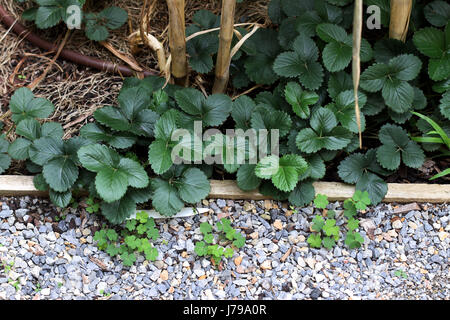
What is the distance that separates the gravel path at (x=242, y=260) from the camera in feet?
5.85

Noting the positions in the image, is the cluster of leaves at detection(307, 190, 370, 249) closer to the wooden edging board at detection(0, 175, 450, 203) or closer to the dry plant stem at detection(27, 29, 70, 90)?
the wooden edging board at detection(0, 175, 450, 203)

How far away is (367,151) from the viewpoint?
6.72ft

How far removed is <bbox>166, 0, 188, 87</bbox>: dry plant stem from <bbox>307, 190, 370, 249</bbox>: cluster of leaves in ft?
2.26

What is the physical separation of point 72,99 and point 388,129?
1.22 m

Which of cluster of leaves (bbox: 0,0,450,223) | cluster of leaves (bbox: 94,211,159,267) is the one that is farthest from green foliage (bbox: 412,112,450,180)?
cluster of leaves (bbox: 94,211,159,267)

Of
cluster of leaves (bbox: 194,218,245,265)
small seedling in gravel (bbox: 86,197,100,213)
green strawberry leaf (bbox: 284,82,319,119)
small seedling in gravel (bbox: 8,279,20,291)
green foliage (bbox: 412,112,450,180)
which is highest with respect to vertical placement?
green strawberry leaf (bbox: 284,82,319,119)

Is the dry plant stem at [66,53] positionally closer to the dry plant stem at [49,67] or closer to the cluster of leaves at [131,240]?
the dry plant stem at [49,67]

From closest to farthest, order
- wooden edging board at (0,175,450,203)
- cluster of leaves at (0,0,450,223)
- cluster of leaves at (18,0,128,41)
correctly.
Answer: cluster of leaves at (0,0,450,223), wooden edging board at (0,175,450,203), cluster of leaves at (18,0,128,41)

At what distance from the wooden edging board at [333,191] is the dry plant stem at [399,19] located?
54cm

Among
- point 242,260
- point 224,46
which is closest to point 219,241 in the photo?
point 242,260

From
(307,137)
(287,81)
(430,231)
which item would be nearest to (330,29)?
(287,81)

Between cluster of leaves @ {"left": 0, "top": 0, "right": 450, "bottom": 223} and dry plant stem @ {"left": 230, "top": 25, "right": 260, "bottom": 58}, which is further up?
dry plant stem @ {"left": 230, "top": 25, "right": 260, "bottom": 58}

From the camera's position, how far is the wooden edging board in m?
1.96

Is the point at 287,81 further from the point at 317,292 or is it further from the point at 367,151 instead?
the point at 317,292
